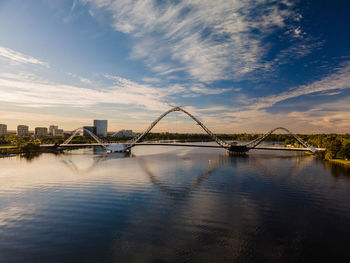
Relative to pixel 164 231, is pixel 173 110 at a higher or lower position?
higher

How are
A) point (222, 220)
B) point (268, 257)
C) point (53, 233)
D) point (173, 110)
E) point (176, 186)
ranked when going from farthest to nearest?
point (173, 110) → point (176, 186) → point (222, 220) → point (53, 233) → point (268, 257)

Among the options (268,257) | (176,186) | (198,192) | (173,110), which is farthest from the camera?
(173,110)

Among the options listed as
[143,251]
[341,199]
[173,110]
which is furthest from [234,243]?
[173,110]

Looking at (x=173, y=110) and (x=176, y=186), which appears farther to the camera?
(x=173, y=110)

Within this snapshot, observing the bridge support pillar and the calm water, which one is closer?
the calm water

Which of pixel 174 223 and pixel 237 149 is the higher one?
pixel 237 149

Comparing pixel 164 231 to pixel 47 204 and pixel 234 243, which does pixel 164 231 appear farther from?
pixel 47 204

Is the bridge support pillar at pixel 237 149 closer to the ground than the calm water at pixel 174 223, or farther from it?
farther from it

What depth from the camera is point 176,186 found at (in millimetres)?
28125

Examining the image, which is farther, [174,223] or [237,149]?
[237,149]

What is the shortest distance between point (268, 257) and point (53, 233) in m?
14.1

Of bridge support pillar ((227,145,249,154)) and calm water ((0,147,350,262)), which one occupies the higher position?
bridge support pillar ((227,145,249,154))

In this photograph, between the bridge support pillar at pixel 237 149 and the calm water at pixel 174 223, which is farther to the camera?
the bridge support pillar at pixel 237 149

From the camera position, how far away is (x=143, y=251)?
11773 millimetres
